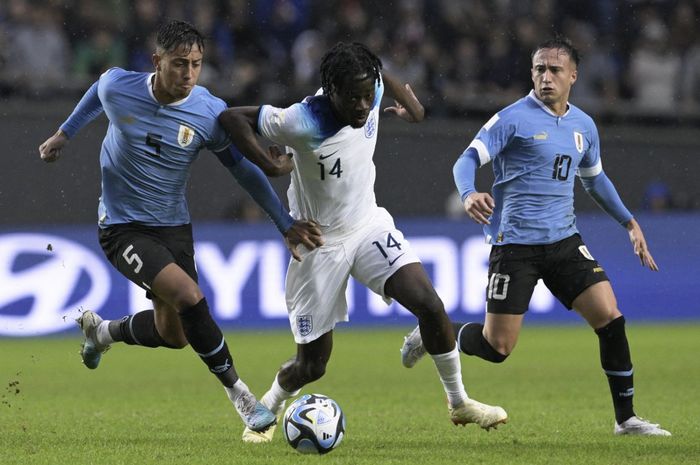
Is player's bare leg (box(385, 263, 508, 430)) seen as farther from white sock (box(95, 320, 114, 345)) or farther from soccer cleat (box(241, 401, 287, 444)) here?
white sock (box(95, 320, 114, 345))

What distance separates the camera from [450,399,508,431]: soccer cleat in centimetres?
715

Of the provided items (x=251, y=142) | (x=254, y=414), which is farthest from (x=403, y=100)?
(x=254, y=414)

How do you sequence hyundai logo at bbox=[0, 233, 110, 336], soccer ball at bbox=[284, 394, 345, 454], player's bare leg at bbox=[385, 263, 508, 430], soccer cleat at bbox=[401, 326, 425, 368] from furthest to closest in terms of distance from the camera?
hyundai logo at bbox=[0, 233, 110, 336], soccer cleat at bbox=[401, 326, 425, 368], player's bare leg at bbox=[385, 263, 508, 430], soccer ball at bbox=[284, 394, 345, 454]

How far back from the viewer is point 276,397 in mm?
7590

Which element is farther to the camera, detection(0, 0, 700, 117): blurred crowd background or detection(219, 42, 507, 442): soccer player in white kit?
detection(0, 0, 700, 117): blurred crowd background

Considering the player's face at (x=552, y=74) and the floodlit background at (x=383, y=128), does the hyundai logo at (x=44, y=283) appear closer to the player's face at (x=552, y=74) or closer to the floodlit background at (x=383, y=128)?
the floodlit background at (x=383, y=128)

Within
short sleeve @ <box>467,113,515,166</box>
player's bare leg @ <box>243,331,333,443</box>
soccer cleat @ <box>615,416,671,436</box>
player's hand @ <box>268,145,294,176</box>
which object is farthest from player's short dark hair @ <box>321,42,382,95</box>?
soccer cleat @ <box>615,416,671,436</box>

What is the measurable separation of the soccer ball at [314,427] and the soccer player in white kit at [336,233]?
0.53 meters

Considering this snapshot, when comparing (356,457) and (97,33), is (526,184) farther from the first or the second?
(97,33)

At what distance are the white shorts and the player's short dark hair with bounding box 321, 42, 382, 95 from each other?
89 cm

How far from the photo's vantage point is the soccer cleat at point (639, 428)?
7320 mm

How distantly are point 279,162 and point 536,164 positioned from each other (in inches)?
69.6

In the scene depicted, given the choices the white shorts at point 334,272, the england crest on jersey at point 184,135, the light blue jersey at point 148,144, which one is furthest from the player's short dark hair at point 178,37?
the white shorts at point 334,272

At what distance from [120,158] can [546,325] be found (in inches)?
341
